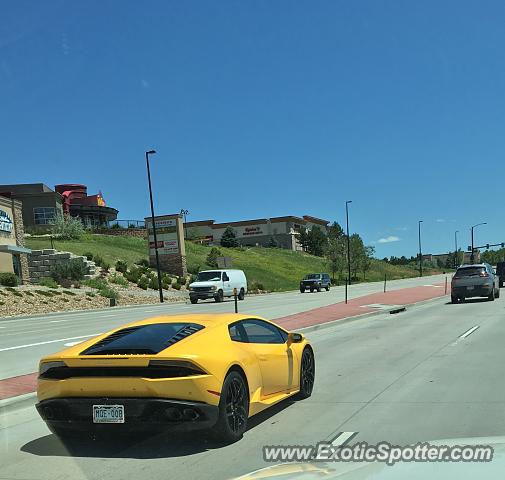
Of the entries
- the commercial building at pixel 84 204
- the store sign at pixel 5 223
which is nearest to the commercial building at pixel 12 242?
the store sign at pixel 5 223

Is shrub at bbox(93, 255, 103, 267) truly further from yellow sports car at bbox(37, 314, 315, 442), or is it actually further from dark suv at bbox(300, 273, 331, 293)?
yellow sports car at bbox(37, 314, 315, 442)

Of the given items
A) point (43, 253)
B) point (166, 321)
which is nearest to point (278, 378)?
point (166, 321)

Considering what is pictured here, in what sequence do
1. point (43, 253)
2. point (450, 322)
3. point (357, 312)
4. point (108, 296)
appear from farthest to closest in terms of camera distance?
point (43, 253) → point (108, 296) → point (357, 312) → point (450, 322)

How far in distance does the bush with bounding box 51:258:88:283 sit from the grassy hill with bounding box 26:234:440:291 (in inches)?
346

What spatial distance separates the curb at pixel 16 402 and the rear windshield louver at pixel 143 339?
7.46 ft

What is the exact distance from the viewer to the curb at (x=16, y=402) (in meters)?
8.16

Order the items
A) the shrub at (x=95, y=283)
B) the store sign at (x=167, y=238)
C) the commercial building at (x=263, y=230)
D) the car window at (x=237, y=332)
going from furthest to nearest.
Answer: the commercial building at (x=263, y=230) → the store sign at (x=167, y=238) → the shrub at (x=95, y=283) → the car window at (x=237, y=332)

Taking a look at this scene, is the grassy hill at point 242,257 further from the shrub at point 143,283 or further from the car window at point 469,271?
the car window at point 469,271

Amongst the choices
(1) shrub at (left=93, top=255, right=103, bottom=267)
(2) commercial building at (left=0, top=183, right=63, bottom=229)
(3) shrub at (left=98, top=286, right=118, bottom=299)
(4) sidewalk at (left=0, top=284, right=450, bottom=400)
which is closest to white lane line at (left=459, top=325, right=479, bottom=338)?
(4) sidewalk at (left=0, top=284, right=450, bottom=400)

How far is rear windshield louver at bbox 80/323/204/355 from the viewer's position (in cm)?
622

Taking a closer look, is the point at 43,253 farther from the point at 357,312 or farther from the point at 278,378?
the point at 278,378

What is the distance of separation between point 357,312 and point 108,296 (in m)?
21.7

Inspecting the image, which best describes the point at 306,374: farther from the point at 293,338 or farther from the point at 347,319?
the point at 347,319

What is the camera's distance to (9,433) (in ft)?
23.3
